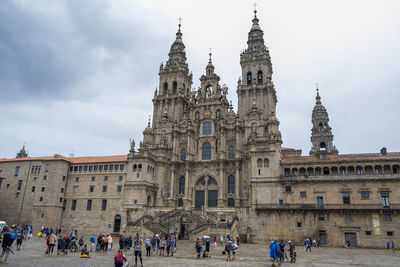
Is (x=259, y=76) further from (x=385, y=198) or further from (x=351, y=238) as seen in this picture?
(x=351, y=238)

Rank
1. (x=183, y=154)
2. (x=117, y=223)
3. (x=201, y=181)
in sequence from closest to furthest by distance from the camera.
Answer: (x=117, y=223) → (x=201, y=181) → (x=183, y=154)

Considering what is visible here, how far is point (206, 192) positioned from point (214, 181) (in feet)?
8.09

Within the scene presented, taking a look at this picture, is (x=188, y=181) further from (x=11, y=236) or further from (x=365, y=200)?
(x=11, y=236)

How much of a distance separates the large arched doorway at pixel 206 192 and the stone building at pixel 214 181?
0.60 ft

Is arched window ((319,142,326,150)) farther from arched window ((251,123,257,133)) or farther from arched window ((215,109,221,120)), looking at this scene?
arched window ((215,109,221,120))

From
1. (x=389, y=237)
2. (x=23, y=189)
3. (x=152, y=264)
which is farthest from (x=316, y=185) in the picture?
(x=23, y=189)

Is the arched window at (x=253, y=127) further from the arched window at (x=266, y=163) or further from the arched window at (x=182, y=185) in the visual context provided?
the arched window at (x=182, y=185)

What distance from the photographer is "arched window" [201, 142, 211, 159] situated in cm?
5948

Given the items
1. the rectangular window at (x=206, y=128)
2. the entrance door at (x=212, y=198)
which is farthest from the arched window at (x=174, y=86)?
the entrance door at (x=212, y=198)

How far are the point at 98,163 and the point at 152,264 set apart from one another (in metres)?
42.6

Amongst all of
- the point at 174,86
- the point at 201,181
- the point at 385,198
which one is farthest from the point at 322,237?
the point at 174,86

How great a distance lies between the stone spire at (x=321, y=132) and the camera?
81875 millimetres

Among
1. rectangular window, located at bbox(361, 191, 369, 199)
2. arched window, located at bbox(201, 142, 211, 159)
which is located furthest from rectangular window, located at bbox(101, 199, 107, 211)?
rectangular window, located at bbox(361, 191, 369, 199)

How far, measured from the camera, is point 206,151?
5991cm
